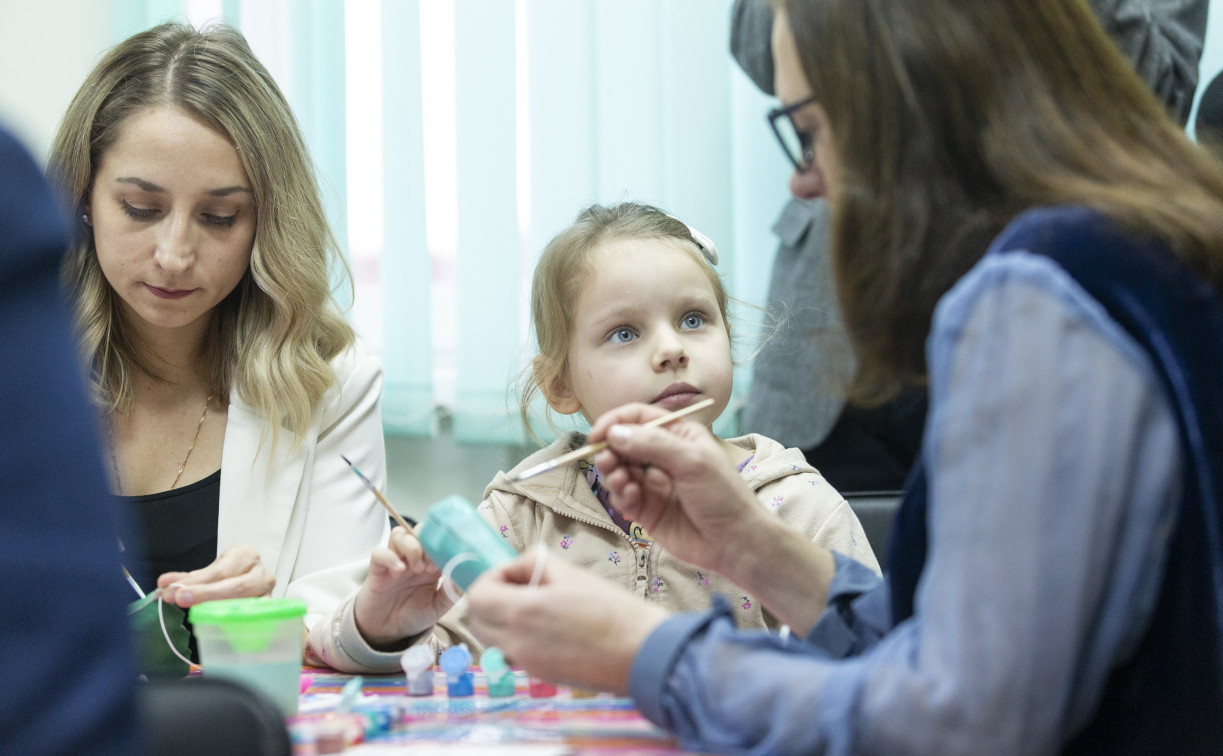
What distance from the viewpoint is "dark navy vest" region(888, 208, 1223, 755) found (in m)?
0.64

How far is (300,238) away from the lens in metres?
1.70

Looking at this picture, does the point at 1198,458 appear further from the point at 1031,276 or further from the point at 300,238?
the point at 300,238

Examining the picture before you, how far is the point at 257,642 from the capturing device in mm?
917

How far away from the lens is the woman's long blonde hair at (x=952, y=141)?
28.4 inches

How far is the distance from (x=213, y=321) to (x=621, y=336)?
0.78 meters

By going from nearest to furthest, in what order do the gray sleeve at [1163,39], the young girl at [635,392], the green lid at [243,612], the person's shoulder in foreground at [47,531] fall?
1. the person's shoulder in foreground at [47,531]
2. the green lid at [243,612]
3. the young girl at [635,392]
4. the gray sleeve at [1163,39]

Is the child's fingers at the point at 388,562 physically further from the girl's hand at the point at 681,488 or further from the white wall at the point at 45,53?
the white wall at the point at 45,53

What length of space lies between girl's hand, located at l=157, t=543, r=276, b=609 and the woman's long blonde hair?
0.73m

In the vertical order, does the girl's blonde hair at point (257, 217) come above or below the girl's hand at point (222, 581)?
above

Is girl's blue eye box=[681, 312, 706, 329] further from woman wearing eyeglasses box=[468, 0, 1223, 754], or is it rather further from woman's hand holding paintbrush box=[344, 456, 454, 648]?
woman wearing eyeglasses box=[468, 0, 1223, 754]

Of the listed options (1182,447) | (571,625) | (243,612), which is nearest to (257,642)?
(243,612)

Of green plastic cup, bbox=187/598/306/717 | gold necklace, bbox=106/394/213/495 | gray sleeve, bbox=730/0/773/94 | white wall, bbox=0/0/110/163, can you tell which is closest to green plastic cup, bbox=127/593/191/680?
green plastic cup, bbox=187/598/306/717

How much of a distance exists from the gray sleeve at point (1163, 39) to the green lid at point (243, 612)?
161cm

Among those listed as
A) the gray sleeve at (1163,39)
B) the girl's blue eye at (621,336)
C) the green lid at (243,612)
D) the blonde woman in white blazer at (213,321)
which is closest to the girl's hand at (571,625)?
the green lid at (243,612)
